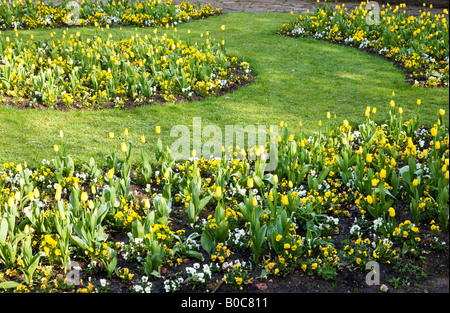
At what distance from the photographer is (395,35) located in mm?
8172

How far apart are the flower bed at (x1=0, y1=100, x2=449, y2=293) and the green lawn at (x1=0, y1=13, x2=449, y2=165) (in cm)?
91

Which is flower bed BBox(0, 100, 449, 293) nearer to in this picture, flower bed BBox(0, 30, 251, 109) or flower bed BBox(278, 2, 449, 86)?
flower bed BBox(0, 30, 251, 109)

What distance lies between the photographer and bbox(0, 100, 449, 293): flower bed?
3559 millimetres

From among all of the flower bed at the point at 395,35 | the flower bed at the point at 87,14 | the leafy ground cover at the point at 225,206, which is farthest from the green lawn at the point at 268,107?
the flower bed at the point at 87,14

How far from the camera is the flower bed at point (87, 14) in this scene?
994 centimetres

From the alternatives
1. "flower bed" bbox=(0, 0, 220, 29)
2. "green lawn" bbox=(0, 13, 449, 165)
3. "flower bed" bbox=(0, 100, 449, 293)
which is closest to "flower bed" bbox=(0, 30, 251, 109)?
"green lawn" bbox=(0, 13, 449, 165)

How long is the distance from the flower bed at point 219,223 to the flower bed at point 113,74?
1.96m

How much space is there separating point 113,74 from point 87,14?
3924mm

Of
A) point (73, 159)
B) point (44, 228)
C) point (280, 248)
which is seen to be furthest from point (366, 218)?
point (73, 159)

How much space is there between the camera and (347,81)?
23.8 feet

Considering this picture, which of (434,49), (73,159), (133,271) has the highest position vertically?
(434,49)

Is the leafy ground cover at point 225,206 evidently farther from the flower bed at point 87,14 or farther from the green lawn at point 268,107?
the flower bed at point 87,14

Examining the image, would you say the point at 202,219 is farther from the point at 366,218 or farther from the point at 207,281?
the point at 366,218
